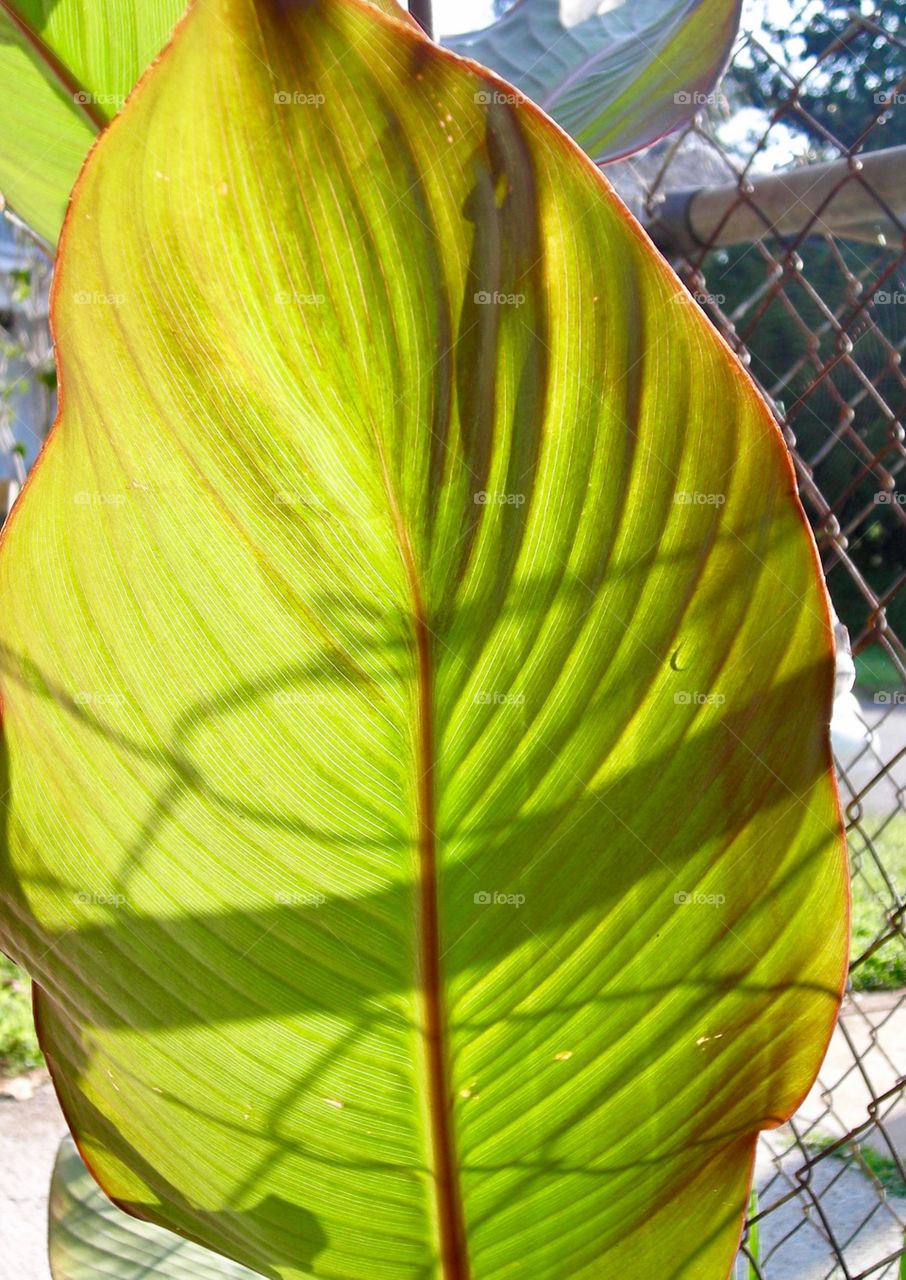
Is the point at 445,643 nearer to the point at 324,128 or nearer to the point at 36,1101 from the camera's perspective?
the point at 324,128

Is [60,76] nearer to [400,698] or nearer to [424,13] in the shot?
[424,13]

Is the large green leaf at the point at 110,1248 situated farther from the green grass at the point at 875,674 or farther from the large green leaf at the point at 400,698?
the green grass at the point at 875,674

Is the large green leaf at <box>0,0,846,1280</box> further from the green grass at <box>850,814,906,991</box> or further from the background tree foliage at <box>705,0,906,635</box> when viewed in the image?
the green grass at <box>850,814,906,991</box>

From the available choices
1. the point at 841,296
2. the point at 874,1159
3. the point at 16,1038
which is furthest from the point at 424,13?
the point at 841,296

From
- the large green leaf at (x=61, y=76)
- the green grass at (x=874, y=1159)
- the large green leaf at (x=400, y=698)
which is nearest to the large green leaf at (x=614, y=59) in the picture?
the large green leaf at (x=61, y=76)

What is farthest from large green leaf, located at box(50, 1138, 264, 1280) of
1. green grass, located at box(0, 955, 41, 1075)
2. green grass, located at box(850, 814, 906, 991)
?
green grass, located at box(0, 955, 41, 1075)

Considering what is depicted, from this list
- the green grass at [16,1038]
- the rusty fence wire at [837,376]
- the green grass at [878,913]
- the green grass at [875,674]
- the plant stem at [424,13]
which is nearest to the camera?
the plant stem at [424,13]
